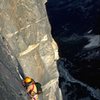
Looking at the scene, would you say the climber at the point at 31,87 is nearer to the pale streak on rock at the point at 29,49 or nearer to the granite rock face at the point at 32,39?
the granite rock face at the point at 32,39

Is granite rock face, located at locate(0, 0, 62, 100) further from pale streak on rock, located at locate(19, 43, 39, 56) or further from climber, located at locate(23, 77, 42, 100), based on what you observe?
climber, located at locate(23, 77, 42, 100)

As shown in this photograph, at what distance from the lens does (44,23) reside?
16.2 m

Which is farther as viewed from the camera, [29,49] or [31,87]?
[29,49]

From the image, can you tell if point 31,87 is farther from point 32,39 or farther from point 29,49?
point 32,39

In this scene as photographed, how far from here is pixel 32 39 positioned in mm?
15875

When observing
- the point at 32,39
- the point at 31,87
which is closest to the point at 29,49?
the point at 32,39

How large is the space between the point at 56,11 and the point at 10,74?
3372 centimetres

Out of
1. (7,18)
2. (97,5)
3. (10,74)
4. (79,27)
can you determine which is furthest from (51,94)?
(97,5)

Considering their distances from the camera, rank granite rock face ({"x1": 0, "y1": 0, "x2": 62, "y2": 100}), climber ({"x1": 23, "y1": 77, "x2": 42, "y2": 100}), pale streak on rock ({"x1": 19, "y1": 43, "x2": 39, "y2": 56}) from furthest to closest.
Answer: pale streak on rock ({"x1": 19, "y1": 43, "x2": 39, "y2": 56}), granite rock face ({"x1": 0, "y1": 0, "x2": 62, "y2": 100}), climber ({"x1": 23, "y1": 77, "x2": 42, "y2": 100})

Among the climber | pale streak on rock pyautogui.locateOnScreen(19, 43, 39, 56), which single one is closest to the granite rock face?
pale streak on rock pyautogui.locateOnScreen(19, 43, 39, 56)

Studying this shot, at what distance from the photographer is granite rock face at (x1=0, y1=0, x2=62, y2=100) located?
1444cm

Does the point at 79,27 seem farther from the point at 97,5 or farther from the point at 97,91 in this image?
the point at 97,91

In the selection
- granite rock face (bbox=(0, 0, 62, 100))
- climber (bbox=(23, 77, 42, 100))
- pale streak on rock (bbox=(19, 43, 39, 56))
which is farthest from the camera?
pale streak on rock (bbox=(19, 43, 39, 56))

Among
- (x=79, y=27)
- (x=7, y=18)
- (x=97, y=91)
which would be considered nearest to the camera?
(x=7, y=18)
